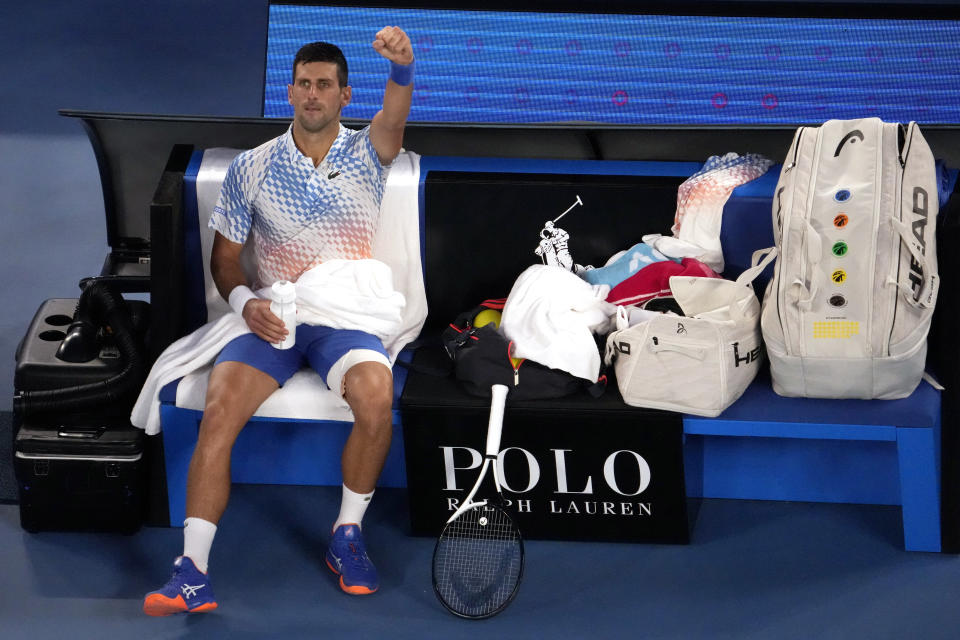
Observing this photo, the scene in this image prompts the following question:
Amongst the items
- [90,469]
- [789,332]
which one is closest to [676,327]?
[789,332]

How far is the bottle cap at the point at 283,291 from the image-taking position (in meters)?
3.53

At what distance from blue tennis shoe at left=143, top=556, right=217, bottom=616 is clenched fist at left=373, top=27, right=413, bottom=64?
143 cm

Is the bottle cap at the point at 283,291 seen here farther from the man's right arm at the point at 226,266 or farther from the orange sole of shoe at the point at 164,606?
the orange sole of shoe at the point at 164,606

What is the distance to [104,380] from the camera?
12.2 ft

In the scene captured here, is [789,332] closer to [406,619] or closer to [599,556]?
[599,556]

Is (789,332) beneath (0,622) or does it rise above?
above

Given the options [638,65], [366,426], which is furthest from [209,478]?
[638,65]

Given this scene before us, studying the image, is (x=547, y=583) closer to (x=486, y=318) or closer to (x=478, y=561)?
(x=478, y=561)

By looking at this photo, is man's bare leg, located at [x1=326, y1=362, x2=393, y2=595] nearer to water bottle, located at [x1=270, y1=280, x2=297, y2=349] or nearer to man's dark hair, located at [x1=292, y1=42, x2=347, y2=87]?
water bottle, located at [x1=270, y1=280, x2=297, y2=349]

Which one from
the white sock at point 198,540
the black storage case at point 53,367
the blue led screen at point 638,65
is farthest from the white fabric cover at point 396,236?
the blue led screen at point 638,65

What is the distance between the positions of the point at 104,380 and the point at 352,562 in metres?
0.91

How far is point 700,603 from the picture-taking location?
341 cm

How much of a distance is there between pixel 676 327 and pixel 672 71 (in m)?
1.76

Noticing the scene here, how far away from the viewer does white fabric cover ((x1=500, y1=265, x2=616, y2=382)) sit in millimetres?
3594
